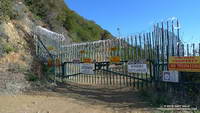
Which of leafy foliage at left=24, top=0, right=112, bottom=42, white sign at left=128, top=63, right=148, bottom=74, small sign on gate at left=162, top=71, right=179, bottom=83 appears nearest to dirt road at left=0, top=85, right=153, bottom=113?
white sign at left=128, top=63, right=148, bottom=74

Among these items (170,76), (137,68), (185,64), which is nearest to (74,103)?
(137,68)

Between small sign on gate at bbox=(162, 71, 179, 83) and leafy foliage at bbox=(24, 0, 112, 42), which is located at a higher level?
leafy foliage at bbox=(24, 0, 112, 42)

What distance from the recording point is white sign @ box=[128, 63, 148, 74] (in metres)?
9.54

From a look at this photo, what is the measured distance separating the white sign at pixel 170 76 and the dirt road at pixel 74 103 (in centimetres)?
114

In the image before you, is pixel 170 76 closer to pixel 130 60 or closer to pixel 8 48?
pixel 130 60

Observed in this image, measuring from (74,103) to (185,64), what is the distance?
11.8 ft

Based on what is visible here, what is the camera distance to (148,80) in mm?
9641

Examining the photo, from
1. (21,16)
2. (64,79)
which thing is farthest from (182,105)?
(21,16)

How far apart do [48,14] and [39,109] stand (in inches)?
727

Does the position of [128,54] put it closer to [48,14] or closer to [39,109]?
[39,109]

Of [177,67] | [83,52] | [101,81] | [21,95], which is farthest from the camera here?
→ [83,52]

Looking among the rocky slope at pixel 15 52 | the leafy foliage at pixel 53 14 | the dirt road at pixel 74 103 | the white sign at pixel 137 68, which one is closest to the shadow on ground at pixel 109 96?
the dirt road at pixel 74 103

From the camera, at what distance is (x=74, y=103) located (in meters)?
8.12

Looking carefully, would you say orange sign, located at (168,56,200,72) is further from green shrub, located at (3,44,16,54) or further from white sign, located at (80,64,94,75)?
green shrub, located at (3,44,16,54)
